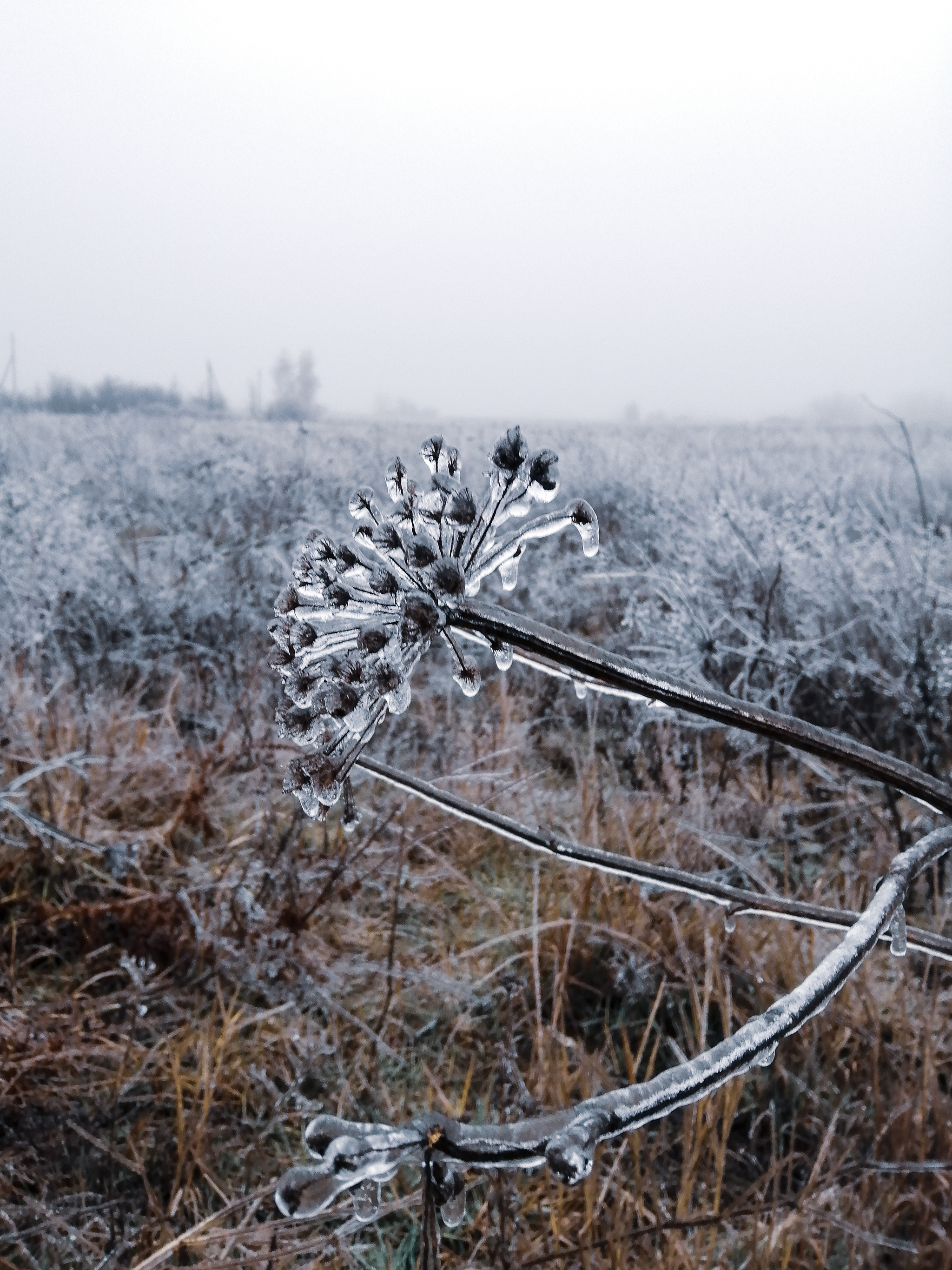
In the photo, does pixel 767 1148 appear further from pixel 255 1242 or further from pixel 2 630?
pixel 2 630

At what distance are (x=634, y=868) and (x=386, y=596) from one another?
119mm

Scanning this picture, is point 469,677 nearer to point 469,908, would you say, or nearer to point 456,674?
point 456,674

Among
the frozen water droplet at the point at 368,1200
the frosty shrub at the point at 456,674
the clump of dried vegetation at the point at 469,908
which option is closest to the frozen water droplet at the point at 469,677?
the frosty shrub at the point at 456,674

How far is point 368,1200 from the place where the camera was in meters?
0.18

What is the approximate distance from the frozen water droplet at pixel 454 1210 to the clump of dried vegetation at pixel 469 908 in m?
0.33

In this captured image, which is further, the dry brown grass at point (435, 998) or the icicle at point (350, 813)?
the dry brown grass at point (435, 998)

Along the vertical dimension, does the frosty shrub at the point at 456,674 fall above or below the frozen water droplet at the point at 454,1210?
above

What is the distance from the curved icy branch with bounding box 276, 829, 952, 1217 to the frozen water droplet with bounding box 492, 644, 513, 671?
10 cm

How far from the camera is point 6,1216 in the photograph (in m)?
0.66

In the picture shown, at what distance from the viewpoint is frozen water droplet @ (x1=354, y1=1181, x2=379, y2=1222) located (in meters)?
0.17

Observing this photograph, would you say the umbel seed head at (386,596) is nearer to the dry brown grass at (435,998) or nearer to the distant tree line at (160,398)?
Result: the dry brown grass at (435,998)

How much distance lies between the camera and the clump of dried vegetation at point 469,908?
28.0 inches

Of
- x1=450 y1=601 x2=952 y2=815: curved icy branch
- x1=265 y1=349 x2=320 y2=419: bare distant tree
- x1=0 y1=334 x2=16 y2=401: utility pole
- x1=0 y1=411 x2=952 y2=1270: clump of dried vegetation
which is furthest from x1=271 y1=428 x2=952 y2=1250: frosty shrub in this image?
x1=0 y1=334 x2=16 y2=401: utility pole

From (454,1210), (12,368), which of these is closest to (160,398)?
(12,368)
